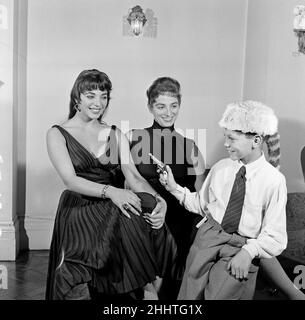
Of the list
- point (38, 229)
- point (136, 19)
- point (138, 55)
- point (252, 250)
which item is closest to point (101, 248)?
point (38, 229)

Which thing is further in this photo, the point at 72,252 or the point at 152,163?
the point at 152,163

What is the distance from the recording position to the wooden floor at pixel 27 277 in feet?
7.14

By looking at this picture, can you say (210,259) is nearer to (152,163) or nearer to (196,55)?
(152,163)

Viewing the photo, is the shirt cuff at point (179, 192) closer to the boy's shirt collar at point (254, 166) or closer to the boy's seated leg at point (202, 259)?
the boy's seated leg at point (202, 259)

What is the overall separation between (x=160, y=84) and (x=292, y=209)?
833 millimetres

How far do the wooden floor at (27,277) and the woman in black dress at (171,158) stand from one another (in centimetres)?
72

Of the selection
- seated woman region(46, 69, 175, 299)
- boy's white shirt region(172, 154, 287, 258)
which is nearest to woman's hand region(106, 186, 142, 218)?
seated woman region(46, 69, 175, 299)

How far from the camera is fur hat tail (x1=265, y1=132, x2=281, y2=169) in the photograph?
1.66 meters

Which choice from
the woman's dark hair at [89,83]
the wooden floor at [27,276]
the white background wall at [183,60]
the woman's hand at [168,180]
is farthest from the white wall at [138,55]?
the wooden floor at [27,276]

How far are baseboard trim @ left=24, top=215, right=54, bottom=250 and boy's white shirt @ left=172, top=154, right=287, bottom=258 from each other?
0.88 m

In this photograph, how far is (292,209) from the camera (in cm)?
197

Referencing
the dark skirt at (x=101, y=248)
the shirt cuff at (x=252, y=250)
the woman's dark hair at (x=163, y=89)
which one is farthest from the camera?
the woman's dark hair at (x=163, y=89)

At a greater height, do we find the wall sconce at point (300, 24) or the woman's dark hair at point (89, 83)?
the wall sconce at point (300, 24)
